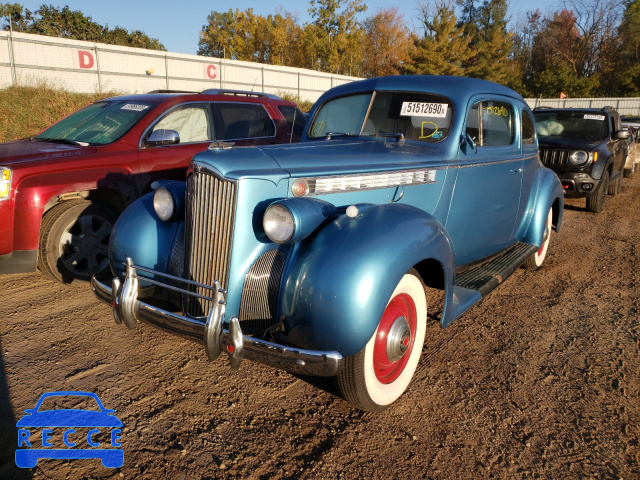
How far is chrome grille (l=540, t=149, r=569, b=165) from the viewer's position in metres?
8.06

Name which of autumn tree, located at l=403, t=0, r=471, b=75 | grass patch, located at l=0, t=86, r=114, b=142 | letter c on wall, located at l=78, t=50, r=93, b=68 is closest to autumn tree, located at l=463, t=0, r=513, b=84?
autumn tree, located at l=403, t=0, r=471, b=75

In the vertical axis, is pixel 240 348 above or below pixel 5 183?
below

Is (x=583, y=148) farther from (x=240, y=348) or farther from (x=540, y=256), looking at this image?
(x=240, y=348)

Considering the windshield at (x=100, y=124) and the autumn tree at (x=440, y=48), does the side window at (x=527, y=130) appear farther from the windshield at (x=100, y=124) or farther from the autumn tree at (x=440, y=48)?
the autumn tree at (x=440, y=48)

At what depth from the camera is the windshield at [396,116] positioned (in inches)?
142

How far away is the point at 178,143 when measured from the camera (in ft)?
16.5

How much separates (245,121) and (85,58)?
52.6 ft

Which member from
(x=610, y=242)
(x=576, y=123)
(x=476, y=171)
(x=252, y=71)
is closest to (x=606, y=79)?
(x=252, y=71)

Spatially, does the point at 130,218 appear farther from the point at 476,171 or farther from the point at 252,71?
the point at 252,71

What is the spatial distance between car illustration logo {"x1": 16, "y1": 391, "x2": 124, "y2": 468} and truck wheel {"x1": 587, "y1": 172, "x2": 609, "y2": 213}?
8327 mm

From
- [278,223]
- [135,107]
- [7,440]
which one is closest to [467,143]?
[278,223]

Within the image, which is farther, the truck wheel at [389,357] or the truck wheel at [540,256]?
the truck wheel at [540,256]

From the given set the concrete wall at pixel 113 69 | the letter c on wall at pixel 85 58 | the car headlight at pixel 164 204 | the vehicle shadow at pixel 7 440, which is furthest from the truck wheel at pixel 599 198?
the letter c on wall at pixel 85 58

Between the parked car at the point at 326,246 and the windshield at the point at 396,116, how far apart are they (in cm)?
1
